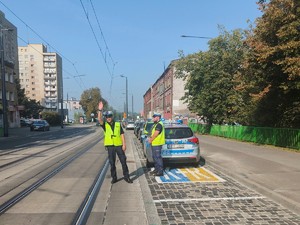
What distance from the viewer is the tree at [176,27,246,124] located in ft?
104

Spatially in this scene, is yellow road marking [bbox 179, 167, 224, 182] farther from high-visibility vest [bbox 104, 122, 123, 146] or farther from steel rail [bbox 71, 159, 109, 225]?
steel rail [bbox 71, 159, 109, 225]

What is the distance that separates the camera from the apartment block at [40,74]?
134 m

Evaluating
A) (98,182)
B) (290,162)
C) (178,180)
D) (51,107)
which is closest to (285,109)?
(290,162)

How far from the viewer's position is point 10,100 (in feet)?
176

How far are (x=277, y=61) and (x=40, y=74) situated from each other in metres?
132

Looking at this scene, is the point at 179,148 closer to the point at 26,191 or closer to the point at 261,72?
the point at 26,191

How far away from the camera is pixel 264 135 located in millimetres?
20234

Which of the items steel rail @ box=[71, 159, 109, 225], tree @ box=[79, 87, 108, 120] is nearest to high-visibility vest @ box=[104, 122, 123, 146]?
steel rail @ box=[71, 159, 109, 225]

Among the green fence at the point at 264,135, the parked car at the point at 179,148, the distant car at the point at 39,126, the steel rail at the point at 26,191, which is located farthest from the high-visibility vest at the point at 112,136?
the distant car at the point at 39,126

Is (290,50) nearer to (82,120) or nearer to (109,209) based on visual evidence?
(109,209)

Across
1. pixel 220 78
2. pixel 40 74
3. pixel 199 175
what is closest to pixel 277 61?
pixel 199 175

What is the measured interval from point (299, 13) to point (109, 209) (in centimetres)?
1186

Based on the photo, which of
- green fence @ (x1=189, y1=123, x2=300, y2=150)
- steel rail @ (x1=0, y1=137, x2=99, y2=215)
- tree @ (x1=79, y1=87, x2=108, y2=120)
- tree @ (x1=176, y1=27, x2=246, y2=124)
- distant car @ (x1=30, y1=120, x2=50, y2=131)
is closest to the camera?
steel rail @ (x1=0, y1=137, x2=99, y2=215)

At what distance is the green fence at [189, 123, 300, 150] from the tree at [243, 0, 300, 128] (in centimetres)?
111
